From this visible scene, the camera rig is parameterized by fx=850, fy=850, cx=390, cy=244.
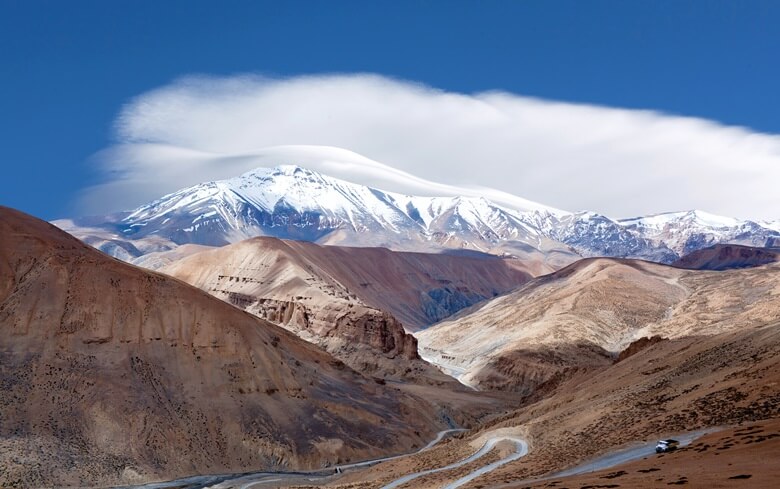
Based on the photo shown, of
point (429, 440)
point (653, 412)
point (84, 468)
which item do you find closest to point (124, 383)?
point (84, 468)

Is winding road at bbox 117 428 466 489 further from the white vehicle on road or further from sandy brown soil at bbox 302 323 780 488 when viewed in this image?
the white vehicle on road

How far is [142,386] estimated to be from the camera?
86.1 m

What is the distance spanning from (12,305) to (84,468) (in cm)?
2331

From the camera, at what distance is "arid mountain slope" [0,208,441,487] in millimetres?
77062

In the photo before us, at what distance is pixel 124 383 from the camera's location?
85.2 metres

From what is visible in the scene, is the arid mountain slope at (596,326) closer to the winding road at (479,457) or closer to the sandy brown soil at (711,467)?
the winding road at (479,457)

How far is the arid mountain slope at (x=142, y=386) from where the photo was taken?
3034 inches

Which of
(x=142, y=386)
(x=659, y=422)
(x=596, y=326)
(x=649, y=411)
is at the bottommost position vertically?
(x=659, y=422)

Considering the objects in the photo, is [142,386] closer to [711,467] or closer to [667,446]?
[667,446]

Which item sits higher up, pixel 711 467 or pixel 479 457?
pixel 711 467

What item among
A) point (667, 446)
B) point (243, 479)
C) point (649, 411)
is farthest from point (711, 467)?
point (243, 479)

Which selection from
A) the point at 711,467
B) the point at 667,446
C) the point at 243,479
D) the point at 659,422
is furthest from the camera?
the point at 243,479

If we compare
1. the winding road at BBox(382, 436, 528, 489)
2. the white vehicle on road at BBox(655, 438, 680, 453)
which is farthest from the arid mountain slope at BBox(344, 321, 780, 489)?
the white vehicle on road at BBox(655, 438, 680, 453)

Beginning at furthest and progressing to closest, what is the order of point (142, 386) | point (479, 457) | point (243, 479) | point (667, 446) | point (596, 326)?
1. point (596, 326)
2. point (142, 386)
3. point (243, 479)
4. point (479, 457)
5. point (667, 446)
